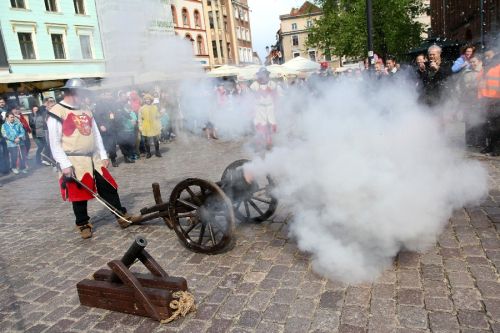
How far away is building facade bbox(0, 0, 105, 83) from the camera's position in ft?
76.9

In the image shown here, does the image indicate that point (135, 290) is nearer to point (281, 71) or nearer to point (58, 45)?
point (281, 71)

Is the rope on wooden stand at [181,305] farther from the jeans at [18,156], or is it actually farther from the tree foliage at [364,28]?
the tree foliage at [364,28]

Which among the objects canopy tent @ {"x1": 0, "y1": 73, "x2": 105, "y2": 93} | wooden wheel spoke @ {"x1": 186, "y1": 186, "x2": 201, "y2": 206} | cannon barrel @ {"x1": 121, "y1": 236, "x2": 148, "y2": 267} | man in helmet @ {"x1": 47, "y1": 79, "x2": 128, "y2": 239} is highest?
canopy tent @ {"x1": 0, "y1": 73, "x2": 105, "y2": 93}

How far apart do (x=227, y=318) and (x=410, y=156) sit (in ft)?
6.56

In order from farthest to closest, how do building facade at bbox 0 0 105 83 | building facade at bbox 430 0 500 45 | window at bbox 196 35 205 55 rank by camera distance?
building facade at bbox 0 0 105 83 → window at bbox 196 35 205 55 → building facade at bbox 430 0 500 45

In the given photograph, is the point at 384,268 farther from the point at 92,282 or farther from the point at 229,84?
the point at 229,84

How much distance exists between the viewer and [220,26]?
25.2 metres

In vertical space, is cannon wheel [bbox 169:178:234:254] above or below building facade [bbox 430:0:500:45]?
below

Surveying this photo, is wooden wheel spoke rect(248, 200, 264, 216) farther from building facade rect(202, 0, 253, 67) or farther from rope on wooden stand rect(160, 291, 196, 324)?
building facade rect(202, 0, 253, 67)

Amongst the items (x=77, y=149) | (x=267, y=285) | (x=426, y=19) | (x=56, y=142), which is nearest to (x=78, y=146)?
(x=77, y=149)

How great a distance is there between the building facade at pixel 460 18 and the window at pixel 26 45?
24.1 m

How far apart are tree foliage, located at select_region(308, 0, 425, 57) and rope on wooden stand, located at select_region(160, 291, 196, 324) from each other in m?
19.3

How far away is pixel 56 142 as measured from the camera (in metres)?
4.56

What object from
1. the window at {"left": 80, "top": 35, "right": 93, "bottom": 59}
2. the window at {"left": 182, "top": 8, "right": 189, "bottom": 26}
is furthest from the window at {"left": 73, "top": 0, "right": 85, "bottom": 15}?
the window at {"left": 182, "top": 8, "right": 189, "bottom": 26}
